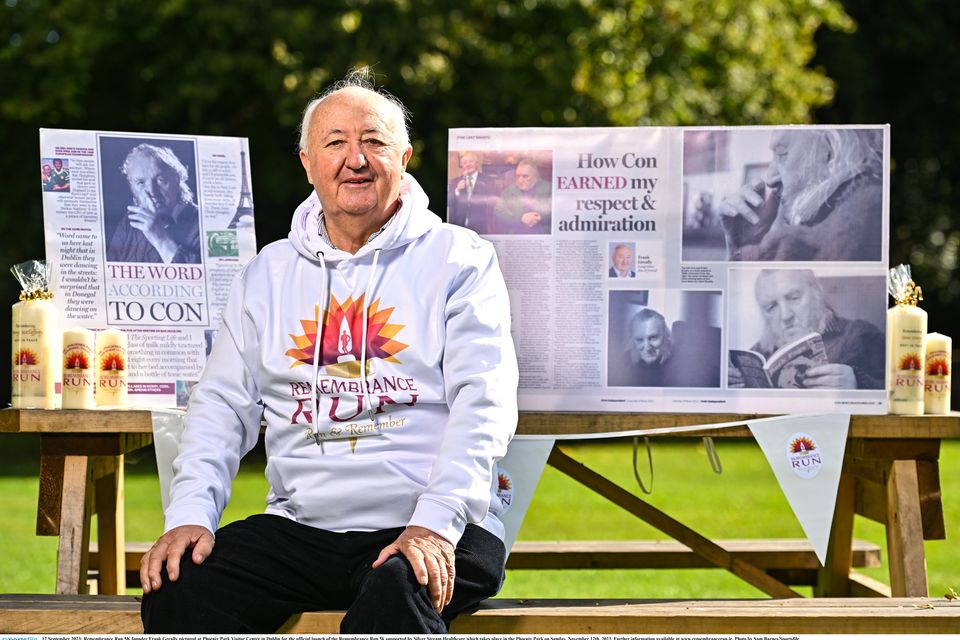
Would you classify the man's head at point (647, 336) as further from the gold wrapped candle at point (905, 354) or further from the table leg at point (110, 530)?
the table leg at point (110, 530)

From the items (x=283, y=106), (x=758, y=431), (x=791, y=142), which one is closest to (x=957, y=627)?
(x=758, y=431)

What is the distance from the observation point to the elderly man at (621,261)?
12.1 feet

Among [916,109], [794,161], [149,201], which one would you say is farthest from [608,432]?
[916,109]

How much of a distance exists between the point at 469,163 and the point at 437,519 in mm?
1311

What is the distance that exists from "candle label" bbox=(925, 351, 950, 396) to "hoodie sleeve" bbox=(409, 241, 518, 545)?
49.9 inches

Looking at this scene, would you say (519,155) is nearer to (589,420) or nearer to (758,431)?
(589,420)

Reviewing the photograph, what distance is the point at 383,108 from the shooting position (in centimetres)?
323

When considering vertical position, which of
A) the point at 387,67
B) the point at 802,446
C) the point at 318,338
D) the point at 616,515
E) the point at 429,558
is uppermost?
the point at 387,67

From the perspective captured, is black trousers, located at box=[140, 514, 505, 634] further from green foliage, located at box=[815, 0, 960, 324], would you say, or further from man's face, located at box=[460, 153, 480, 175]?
green foliage, located at box=[815, 0, 960, 324]

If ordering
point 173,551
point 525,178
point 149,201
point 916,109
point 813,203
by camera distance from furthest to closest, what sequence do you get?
point 916,109
point 149,201
point 525,178
point 813,203
point 173,551

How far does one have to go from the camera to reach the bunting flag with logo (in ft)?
11.3

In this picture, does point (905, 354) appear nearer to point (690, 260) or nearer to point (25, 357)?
point (690, 260)

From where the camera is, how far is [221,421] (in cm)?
319

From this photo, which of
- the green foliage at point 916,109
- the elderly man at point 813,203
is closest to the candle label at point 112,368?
the elderly man at point 813,203
